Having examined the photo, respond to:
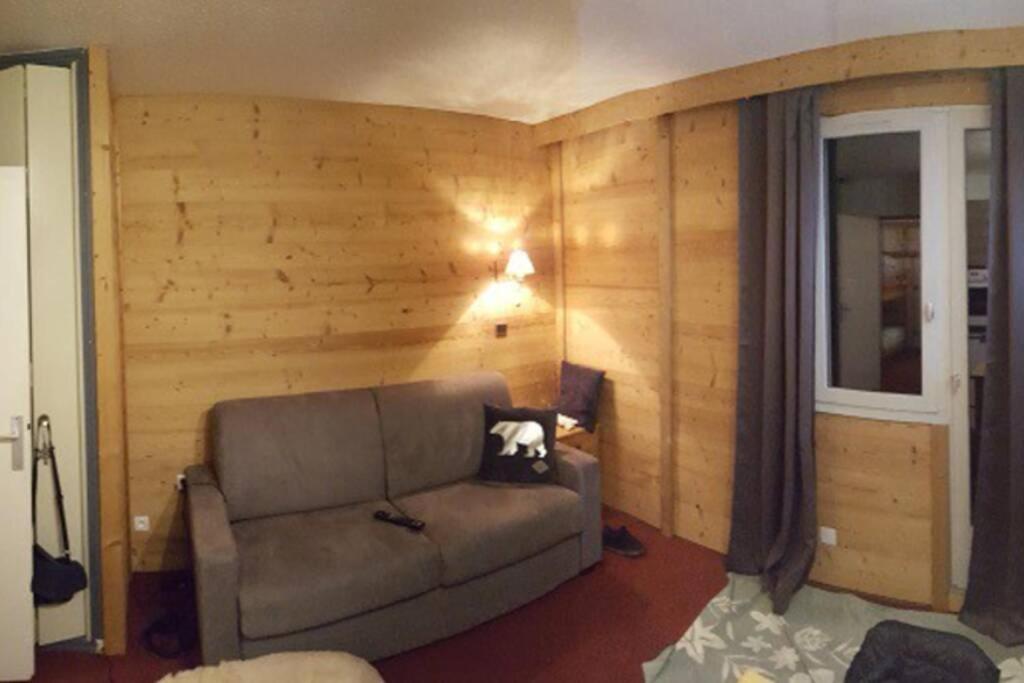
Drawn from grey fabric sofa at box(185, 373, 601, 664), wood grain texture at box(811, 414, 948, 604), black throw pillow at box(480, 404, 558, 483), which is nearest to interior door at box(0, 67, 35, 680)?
grey fabric sofa at box(185, 373, 601, 664)

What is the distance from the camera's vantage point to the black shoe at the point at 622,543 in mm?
3623

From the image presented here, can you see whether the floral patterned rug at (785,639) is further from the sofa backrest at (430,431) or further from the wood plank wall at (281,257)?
the wood plank wall at (281,257)

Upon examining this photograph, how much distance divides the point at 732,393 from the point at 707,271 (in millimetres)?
659

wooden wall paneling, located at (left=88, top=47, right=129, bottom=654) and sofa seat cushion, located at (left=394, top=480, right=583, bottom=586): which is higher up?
wooden wall paneling, located at (left=88, top=47, right=129, bottom=654)

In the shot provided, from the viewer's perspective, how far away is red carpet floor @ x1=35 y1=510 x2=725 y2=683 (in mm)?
2641

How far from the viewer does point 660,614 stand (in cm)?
303

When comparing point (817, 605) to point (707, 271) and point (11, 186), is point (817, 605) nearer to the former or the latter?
point (707, 271)

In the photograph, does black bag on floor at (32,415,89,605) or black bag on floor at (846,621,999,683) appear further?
black bag on floor at (32,415,89,605)

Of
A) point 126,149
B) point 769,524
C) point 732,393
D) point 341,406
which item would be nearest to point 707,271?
point 732,393

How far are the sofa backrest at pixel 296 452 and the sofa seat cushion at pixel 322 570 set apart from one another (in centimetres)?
16

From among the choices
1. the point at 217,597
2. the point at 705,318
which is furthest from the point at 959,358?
the point at 217,597

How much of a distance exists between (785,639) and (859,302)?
1.56 metres

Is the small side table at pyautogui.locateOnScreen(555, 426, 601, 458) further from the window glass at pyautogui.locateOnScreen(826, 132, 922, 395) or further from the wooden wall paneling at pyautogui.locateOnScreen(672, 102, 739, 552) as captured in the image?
the window glass at pyautogui.locateOnScreen(826, 132, 922, 395)

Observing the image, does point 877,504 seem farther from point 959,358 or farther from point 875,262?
point 875,262
